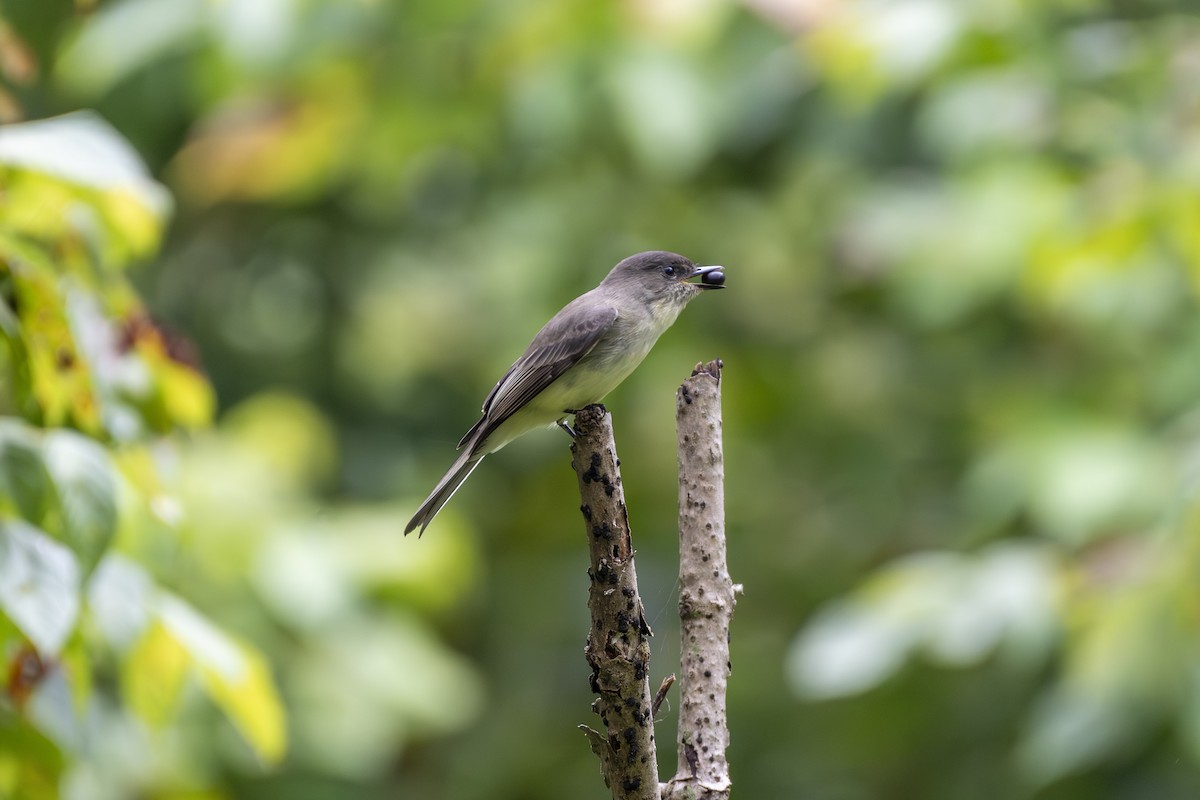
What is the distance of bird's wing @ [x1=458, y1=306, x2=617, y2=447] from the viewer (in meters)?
4.23

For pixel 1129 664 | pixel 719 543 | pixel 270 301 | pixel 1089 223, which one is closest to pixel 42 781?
pixel 719 543

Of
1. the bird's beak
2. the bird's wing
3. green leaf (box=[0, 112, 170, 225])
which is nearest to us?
green leaf (box=[0, 112, 170, 225])

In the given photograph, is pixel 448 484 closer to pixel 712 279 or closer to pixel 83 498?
pixel 712 279

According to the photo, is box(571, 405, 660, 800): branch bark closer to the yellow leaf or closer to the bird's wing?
the yellow leaf

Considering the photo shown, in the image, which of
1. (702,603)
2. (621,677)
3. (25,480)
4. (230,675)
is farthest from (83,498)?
(702,603)

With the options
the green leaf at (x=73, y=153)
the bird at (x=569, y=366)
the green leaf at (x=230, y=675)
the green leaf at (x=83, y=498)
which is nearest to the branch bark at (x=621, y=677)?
the green leaf at (x=83, y=498)

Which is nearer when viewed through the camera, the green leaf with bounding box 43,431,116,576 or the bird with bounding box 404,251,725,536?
the green leaf with bounding box 43,431,116,576

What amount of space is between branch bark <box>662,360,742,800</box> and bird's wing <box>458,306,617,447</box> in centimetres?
131

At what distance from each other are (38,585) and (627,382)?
15.5 feet

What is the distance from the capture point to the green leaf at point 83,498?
2639mm

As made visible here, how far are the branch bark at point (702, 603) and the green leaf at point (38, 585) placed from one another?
46.9 inches

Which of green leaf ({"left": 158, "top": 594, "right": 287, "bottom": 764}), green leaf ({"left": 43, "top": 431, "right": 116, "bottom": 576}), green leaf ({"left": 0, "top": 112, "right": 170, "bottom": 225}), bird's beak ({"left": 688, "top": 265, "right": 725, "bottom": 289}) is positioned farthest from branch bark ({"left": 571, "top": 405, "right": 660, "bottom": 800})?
bird's beak ({"left": 688, "top": 265, "right": 725, "bottom": 289})

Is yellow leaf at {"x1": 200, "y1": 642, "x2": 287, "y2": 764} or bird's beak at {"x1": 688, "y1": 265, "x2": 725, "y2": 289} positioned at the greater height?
bird's beak at {"x1": 688, "y1": 265, "x2": 725, "y2": 289}

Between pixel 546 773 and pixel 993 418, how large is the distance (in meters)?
3.37
